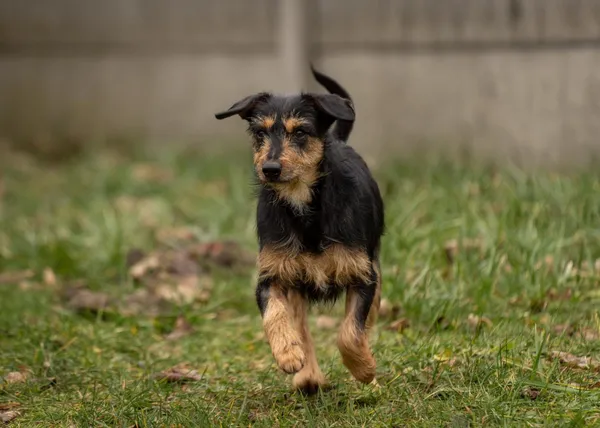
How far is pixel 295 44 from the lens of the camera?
31.9 feet

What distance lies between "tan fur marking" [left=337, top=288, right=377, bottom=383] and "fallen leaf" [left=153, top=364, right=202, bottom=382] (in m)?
0.82

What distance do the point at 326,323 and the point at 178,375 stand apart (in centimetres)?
132

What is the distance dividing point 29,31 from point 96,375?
24.6 feet

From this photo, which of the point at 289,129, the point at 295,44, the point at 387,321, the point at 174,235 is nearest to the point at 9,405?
the point at 289,129

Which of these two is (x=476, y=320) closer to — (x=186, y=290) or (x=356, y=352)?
(x=356, y=352)

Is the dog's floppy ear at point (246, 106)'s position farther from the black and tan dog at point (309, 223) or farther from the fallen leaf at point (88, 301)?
the fallen leaf at point (88, 301)

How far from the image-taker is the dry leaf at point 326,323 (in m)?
5.78

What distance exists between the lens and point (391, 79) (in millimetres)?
9180

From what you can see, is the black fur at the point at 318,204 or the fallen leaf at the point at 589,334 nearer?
the black fur at the point at 318,204

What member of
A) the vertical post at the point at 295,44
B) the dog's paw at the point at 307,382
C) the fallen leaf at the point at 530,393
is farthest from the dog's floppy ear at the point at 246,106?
the vertical post at the point at 295,44

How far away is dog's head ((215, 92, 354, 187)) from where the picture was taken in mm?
4199

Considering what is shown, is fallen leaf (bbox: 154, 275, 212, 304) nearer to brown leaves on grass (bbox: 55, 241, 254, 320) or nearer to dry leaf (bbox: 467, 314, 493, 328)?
brown leaves on grass (bbox: 55, 241, 254, 320)

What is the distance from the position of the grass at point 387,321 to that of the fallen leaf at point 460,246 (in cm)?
2

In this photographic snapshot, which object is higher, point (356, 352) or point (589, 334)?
point (356, 352)
